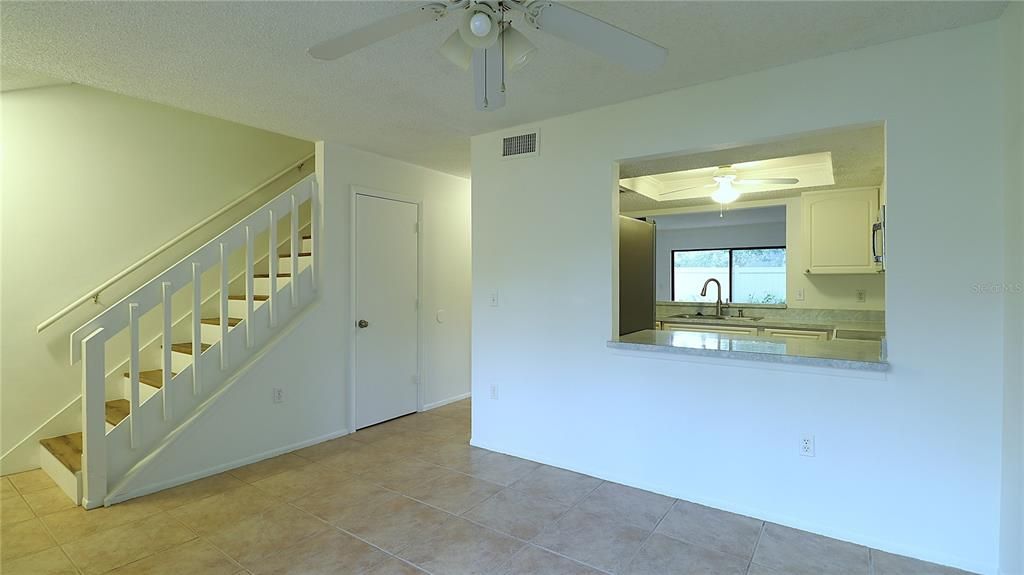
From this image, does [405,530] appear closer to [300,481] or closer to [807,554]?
[300,481]

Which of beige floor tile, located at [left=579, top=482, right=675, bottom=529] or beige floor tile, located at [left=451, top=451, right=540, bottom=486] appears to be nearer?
beige floor tile, located at [left=579, top=482, right=675, bottom=529]

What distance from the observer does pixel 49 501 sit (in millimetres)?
2719

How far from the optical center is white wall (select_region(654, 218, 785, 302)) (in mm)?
6977

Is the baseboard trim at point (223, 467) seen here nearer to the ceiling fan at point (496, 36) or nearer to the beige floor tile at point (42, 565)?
the beige floor tile at point (42, 565)

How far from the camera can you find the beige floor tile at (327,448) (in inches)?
138

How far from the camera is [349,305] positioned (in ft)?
13.2

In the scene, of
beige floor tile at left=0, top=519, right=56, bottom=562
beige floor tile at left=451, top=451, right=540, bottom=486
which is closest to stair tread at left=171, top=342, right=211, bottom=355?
beige floor tile at left=0, top=519, right=56, bottom=562

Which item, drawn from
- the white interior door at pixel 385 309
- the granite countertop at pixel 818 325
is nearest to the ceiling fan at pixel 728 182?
the granite countertop at pixel 818 325

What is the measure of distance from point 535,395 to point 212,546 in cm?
204

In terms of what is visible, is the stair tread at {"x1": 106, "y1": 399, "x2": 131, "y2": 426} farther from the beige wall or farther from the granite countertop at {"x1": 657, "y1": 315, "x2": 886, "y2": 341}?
the granite countertop at {"x1": 657, "y1": 315, "x2": 886, "y2": 341}

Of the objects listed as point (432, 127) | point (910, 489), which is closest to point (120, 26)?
point (432, 127)

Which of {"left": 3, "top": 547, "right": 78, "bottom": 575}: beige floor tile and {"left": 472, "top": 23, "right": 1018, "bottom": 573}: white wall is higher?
{"left": 472, "top": 23, "right": 1018, "bottom": 573}: white wall

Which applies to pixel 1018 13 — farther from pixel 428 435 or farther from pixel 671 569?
pixel 428 435

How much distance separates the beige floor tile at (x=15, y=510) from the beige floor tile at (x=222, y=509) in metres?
0.76
